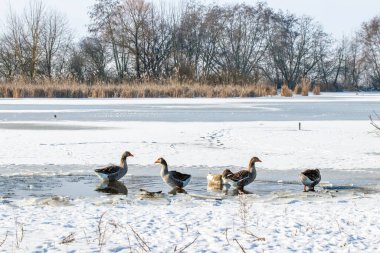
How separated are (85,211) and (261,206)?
1856 millimetres

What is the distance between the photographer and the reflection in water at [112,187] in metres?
7.80

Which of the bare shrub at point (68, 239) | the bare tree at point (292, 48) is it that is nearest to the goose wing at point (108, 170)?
the bare shrub at point (68, 239)

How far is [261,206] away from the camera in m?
6.69

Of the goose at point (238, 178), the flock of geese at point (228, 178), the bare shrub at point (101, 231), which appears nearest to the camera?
the bare shrub at point (101, 231)

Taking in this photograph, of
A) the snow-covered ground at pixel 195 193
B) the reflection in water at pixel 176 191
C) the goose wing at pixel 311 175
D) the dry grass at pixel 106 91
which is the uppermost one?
the dry grass at pixel 106 91

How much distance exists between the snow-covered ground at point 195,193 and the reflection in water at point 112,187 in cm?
47

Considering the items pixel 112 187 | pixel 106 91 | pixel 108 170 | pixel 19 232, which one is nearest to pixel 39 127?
pixel 108 170

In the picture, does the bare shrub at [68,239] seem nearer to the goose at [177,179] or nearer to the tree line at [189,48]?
the goose at [177,179]

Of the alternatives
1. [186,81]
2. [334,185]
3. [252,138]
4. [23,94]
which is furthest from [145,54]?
[334,185]

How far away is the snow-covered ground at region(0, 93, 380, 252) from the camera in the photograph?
5270 mm

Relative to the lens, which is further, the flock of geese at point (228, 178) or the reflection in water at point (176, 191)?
the flock of geese at point (228, 178)

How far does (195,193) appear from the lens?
7633 millimetres

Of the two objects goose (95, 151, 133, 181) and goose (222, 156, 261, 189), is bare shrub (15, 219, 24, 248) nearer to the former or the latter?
goose (95, 151, 133, 181)

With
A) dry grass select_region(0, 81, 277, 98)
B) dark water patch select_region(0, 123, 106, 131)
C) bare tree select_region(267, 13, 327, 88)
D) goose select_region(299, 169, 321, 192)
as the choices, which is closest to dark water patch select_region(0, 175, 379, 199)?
goose select_region(299, 169, 321, 192)
